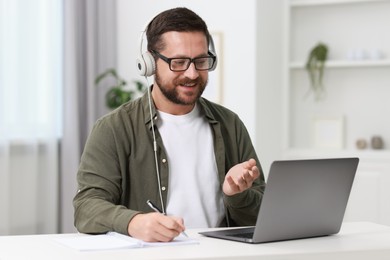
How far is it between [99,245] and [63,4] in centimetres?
326

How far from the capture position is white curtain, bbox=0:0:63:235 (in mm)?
4391

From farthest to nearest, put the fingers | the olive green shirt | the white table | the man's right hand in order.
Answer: the olive green shirt < the fingers < the man's right hand < the white table

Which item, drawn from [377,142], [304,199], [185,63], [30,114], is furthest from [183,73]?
[377,142]

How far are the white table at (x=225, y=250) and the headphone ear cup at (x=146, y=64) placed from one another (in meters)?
0.55

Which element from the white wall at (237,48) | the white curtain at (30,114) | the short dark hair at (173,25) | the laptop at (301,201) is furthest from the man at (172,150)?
the white wall at (237,48)

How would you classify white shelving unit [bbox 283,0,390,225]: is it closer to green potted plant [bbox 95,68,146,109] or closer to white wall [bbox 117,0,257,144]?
white wall [bbox 117,0,257,144]

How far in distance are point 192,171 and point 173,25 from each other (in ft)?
1.52

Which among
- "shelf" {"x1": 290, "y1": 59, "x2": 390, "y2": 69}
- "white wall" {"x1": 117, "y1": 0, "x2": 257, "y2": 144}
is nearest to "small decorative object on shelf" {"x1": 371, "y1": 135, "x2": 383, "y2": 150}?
"shelf" {"x1": 290, "y1": 59, "x2": 390, "y2": 69}

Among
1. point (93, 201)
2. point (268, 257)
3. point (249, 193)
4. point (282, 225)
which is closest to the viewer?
point (268, 257)

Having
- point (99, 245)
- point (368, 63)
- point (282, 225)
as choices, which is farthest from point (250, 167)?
point (368, 63)

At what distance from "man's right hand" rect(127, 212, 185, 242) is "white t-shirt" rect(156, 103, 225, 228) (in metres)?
0.44

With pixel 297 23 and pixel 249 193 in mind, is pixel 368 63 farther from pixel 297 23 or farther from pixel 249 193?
pixel 249 193

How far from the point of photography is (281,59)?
503 centimetres

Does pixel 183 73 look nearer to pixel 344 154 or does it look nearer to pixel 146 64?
pixel 146 64
